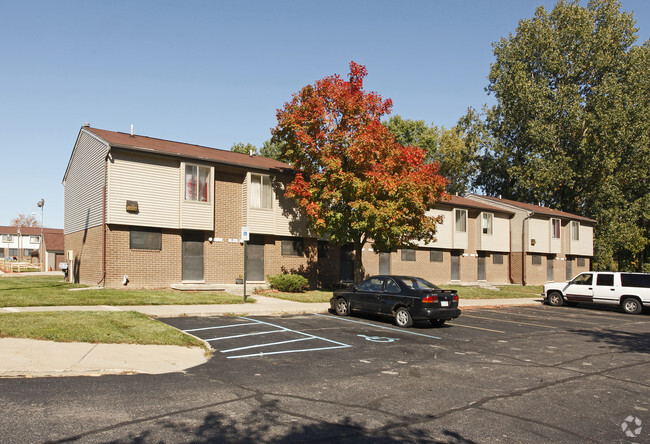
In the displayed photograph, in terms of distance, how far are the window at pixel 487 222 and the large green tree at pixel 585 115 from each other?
31.6ft

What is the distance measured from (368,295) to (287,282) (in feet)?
28.1

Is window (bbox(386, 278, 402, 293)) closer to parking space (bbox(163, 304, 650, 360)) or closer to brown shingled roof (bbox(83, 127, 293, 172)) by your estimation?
parking space (bbox(163, 304, 650, 360))

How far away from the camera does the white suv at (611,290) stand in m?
21.8

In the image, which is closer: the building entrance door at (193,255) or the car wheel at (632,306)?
the car wheel at (632,306)

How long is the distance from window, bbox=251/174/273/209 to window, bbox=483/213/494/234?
19.8 metres

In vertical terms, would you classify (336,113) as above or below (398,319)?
above

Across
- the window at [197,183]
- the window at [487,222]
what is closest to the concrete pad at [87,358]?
the window at [197,183]

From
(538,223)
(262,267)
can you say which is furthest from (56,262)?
(538,223)

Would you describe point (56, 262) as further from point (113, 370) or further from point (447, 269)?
point (113, 370)

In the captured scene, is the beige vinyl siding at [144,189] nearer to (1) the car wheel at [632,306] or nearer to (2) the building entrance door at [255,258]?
(2) the building entrance door at [255,258]

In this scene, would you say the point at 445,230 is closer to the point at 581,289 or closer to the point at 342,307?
the point at 581,289

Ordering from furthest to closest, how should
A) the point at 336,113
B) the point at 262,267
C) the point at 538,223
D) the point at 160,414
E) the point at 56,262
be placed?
the point at 56,262 < the point at 538,223 < the point at 262,267 < the point at 336,113 < the point at 160,414

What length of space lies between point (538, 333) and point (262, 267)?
1482 centimetres

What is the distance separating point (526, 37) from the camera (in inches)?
1889
